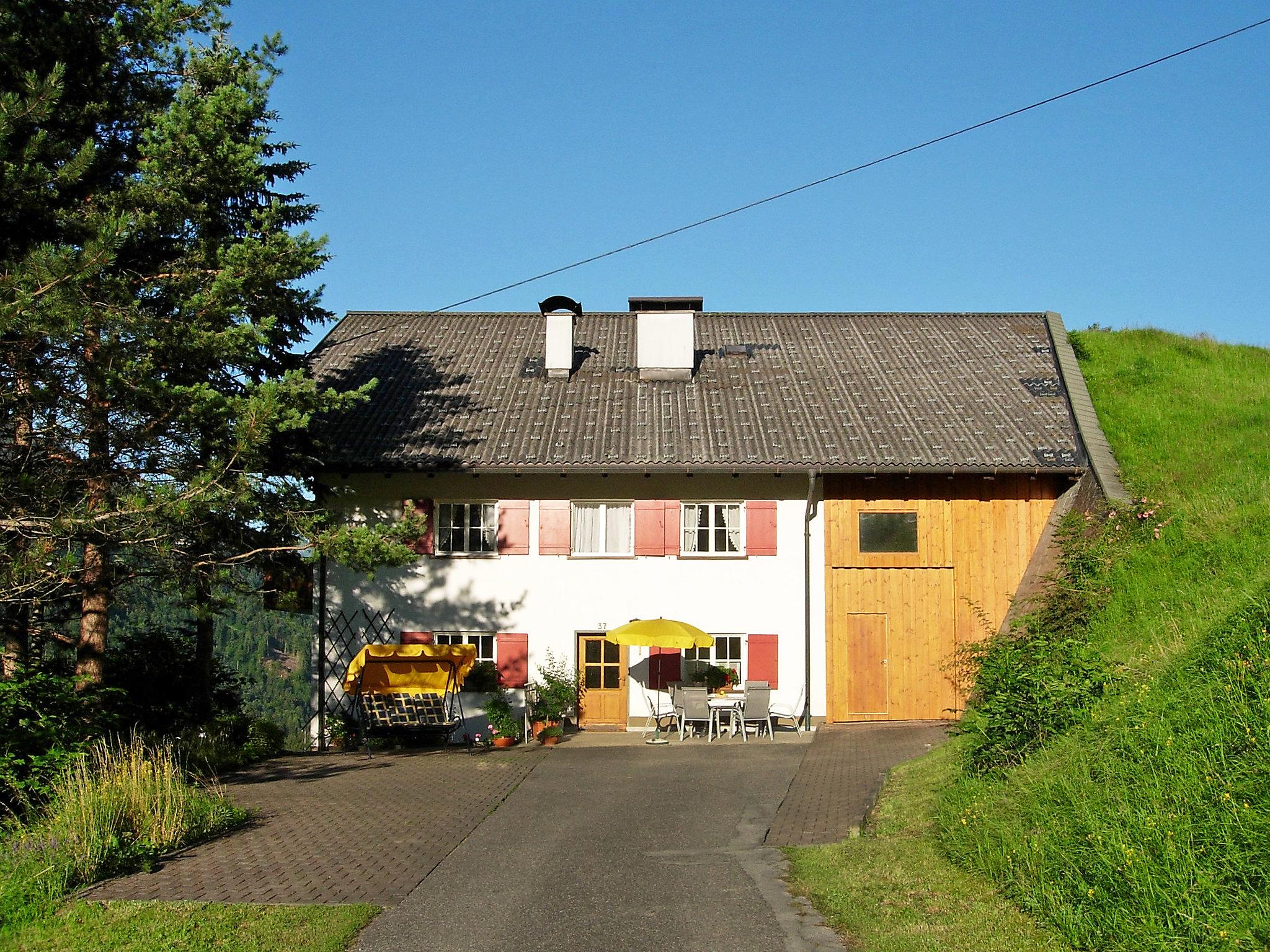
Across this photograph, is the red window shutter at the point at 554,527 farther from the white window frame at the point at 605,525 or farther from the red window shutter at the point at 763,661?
the red window shutter at the point at 763,661

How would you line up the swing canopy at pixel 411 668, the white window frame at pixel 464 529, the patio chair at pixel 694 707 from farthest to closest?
the white window frame at pixel 464 529
the patio chair at pixel 694 707
the swing canopy at pixel 411 668

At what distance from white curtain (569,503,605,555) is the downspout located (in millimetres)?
4338

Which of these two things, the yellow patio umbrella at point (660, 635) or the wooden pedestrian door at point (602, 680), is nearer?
the yellow patio umbrella at point (660, 635)

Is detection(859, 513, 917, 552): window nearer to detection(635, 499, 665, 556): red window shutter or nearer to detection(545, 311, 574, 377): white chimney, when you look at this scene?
detection(635, 499, 665, 556): red window shutter

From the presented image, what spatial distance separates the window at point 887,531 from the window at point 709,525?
7.25 feet

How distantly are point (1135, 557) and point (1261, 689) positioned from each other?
5999 millimetres

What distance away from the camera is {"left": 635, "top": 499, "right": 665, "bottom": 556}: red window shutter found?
19531mm

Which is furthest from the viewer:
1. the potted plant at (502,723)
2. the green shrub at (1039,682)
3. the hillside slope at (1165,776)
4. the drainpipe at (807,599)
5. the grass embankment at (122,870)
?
the drainpipe at (807,599)

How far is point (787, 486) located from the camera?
19.6 meters

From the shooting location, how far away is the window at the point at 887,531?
1952 cm

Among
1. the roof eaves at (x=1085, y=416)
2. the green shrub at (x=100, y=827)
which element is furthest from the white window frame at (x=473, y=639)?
the roof eaves at (x=1085, y=416)

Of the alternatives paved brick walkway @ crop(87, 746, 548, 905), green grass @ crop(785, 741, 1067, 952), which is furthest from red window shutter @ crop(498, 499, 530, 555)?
green grass @ crop(785, 741, 1067, 952)

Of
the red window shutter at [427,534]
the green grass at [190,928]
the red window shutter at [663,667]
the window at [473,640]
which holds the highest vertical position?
the red window shutter at [427,534]

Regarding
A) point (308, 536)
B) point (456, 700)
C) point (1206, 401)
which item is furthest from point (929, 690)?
point (308, 536)
